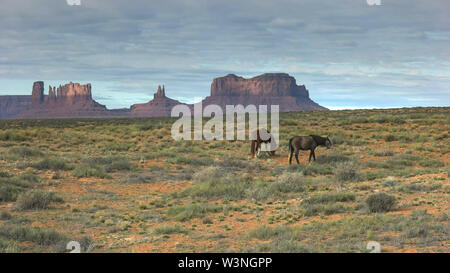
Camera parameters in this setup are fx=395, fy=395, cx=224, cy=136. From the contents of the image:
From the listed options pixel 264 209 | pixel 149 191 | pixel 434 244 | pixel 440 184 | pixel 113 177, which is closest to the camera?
pixel 434 244

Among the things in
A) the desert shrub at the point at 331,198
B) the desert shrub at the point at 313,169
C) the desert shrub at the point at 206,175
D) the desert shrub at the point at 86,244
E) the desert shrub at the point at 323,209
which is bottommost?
the desert shrub at the point at 86,244

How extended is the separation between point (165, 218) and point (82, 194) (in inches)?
193

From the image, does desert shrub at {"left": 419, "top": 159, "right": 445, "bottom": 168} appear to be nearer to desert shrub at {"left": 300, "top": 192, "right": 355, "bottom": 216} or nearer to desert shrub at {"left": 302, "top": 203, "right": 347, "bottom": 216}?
desert shrub at {"left": 300, "top": 192, "right": 355, "bottom": 216}

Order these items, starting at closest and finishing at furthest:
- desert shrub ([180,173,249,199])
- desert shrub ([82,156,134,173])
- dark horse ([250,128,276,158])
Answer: desert shrub ([180,173,249,199]), desert shrub ([82,156,134,173]), dark horse ([250,128,276,158])

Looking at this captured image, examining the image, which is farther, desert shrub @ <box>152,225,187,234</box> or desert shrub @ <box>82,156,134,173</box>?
desert shrub @ <box>82,156,134,173</box>

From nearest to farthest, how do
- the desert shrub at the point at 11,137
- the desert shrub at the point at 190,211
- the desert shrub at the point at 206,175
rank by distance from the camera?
1. the desert shrub at the point at 190,211
2. the desert shrub at the point at 206,175
3. the desert shrub at the point at 11,137

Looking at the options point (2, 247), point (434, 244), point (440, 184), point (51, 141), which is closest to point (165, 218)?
point (2, 247)

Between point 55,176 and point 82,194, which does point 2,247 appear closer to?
point 82,194

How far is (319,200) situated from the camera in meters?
12.4

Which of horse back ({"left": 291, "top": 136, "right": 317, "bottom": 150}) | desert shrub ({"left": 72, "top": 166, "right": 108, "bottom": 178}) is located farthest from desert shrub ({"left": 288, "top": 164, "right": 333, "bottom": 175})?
desert shrub ({"left": 72, "top": 166, "right": 108, "bottom": 178})

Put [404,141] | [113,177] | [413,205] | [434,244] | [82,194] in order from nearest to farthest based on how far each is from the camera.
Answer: [434,244] → [413,205] → [82,194] → [113,177] → [404,141]

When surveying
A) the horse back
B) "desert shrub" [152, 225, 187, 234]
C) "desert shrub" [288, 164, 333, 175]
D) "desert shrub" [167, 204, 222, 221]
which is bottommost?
"desert shrub" [152, 225, 187, 234]

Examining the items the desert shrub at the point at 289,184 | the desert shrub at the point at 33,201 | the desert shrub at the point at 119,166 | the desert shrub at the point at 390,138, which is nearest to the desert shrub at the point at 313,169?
the desert shrub at the point at 289,184

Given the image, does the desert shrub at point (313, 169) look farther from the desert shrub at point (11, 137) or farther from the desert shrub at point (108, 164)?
the desert shrub at point (11, 137)
